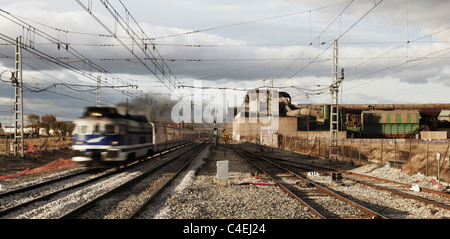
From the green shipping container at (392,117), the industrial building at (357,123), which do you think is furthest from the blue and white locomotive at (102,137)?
the green shipping container at (392,117)

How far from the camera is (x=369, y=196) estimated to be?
12.8 meters

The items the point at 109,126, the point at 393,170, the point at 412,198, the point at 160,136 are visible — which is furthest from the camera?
the point at 160,136

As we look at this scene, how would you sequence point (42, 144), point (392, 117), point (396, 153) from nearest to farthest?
1. point (396, 153)
2. point (42, 144)
3. point (392, 117)

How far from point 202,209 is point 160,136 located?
21.7 m

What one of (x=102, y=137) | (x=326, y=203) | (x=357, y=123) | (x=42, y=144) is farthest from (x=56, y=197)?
(x=357, y=123)

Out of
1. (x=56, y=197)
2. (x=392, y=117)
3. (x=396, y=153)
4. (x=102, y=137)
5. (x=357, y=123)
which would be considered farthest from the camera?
(x=357, y=123)

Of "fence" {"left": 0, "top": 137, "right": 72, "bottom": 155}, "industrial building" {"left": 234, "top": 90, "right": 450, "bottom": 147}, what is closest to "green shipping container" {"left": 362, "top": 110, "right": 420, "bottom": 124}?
"industrial building" {"left": 234, "top": 90, "right": 450, "bottom": 147}

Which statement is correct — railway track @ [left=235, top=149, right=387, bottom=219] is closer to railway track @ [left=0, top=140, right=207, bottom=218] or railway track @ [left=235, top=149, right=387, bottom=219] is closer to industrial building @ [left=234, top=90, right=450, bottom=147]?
railway track @ [left=0, top=140, right=207, bottom=218]

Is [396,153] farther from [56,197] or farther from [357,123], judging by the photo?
[56,197]

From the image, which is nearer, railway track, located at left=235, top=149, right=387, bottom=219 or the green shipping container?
railway track, located at left=235, top=149, right=387, bottom=219

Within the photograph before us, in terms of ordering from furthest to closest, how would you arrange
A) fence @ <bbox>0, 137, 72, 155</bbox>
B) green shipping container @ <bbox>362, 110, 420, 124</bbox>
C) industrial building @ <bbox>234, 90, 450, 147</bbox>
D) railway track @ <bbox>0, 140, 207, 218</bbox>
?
green shipping container @ <bbox>362, 110, 420, 124</bbox> → industrial building @ <bbox>234, 90, 450, 147</bbox> → fence @ <bbox>0, 137, 72, 155</bbox> → railway track @ <bbox>0, 140, 207, 218</bbox>

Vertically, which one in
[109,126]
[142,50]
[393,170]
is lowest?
[393,170]
